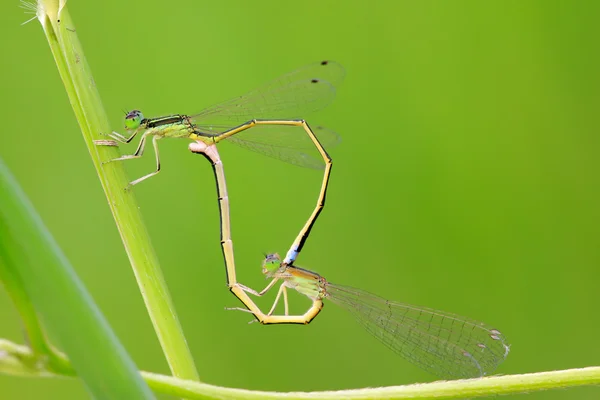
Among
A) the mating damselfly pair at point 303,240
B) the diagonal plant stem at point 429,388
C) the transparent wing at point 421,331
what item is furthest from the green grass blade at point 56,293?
the transparent wing at point 421,331

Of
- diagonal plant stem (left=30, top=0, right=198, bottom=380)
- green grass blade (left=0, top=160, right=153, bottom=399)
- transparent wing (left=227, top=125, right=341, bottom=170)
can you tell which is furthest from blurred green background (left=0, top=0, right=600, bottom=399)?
green grass blade (left=0, top=160, right=153, bottom=399)

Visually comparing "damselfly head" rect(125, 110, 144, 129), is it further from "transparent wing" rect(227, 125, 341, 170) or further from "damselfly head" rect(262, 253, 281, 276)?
"damselfly head" rect(262, 253, 281, 276)

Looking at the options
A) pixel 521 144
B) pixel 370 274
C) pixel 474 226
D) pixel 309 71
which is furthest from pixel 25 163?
pixel 521 144

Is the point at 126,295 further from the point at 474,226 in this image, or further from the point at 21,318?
the point at 21,318

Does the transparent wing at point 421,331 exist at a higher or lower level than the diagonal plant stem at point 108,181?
lower

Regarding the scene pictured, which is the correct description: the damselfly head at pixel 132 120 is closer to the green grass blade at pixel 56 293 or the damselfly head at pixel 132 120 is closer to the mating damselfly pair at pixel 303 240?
the mating damselfly pair at pixel 303 240

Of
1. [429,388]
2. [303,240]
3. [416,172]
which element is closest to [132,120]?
[303,240]

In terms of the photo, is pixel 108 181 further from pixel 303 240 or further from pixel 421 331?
pixel 421 331
